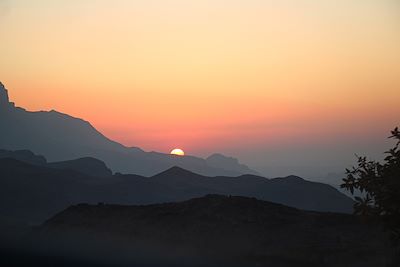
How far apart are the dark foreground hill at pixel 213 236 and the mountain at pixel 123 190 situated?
2017 inches

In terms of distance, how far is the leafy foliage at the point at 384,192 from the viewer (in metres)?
9.91

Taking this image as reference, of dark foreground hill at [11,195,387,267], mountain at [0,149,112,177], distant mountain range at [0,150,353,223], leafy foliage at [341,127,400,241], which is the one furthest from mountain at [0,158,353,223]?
leafy foliage at [341,127,400,241]

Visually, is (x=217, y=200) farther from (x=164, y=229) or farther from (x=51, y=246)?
(x=51, y=246)

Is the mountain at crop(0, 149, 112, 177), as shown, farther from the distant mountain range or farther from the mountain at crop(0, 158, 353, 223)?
the distant mountain range

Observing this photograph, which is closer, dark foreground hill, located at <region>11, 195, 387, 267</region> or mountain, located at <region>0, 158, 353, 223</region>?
dark foreground hill, located at <region>11, 195, 387, 267</region>

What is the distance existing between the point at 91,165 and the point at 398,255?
16152 cm

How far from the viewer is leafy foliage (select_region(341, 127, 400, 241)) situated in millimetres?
9914

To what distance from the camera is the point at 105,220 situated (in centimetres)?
4134

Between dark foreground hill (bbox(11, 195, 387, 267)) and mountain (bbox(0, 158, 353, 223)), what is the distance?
51.2 meters

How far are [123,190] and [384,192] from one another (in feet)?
348

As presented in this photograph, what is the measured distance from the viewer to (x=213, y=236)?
34938 mm

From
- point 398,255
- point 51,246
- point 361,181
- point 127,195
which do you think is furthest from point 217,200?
point 127,195

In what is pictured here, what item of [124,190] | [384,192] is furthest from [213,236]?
[124,190]

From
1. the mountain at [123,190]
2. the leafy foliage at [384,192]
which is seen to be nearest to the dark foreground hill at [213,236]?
the leafy foliage at [384,192]
